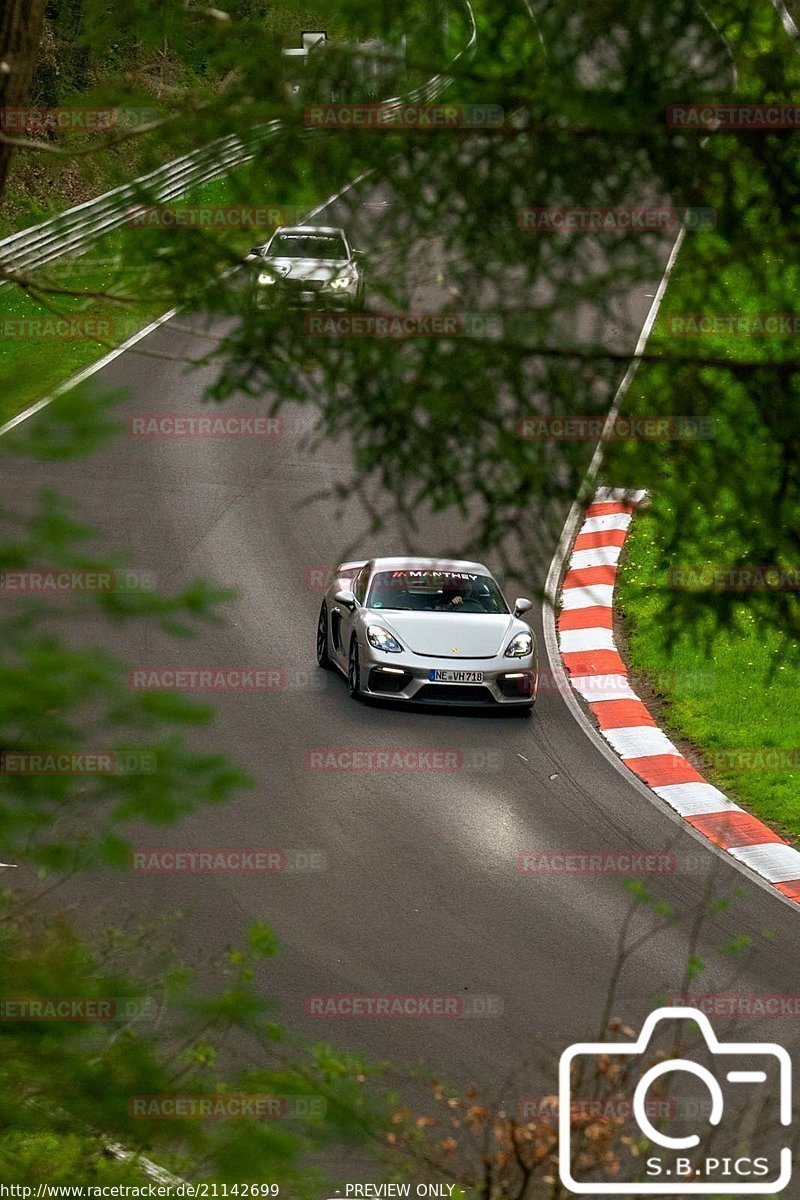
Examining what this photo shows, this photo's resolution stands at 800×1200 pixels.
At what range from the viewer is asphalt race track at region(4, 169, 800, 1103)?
31.0 feet

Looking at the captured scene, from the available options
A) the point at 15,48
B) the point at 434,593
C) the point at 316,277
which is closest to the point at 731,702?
the point at 434,593

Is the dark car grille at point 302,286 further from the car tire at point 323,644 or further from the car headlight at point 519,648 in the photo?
the car tire at point 323,644

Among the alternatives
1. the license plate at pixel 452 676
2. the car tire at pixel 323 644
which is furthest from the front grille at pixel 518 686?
the car tire at pixel 323 644

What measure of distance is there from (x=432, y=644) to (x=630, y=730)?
7.41 feet

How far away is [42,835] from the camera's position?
358cm

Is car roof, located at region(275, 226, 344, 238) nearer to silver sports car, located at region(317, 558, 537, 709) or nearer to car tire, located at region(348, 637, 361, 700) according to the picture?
silver sports car, located at region(317, 558, 537, 709)

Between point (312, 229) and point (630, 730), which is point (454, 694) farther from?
point (312, 229)

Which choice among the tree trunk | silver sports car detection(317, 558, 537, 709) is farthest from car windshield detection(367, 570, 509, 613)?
the tree trunk

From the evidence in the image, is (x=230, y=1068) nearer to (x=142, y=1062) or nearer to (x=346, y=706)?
(x=142, y=1062)

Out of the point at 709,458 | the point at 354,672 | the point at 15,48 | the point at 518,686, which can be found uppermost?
Result: the point at 15,48

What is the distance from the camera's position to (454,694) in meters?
14.7

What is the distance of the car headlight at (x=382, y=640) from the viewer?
14.6 m

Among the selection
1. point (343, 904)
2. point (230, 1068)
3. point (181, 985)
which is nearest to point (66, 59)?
point (343, 904)

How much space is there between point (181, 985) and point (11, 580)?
137 cm
